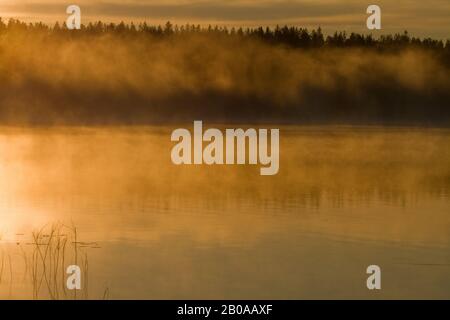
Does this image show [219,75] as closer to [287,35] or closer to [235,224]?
[287,35]

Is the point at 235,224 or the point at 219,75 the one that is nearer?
the point at 235,224

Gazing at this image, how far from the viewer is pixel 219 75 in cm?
7250

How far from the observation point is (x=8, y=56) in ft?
240

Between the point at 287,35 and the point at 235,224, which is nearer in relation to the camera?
the point at 235,224

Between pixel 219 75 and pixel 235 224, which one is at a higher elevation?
pixel 219 75

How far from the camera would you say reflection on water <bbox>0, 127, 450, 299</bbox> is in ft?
50.0

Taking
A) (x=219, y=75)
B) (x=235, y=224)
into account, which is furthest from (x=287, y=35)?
(x=235, y=224)

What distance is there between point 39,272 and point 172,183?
11725 mm

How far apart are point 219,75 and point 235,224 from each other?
175 ft

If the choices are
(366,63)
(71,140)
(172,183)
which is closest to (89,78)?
(366,63)

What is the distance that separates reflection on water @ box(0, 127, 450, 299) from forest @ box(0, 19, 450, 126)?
31355 mm

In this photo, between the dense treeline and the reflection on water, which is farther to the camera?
the dense treeline

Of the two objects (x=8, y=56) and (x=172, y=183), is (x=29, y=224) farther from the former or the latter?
(x=8, y=56)

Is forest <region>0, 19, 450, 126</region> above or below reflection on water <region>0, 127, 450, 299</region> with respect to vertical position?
above
